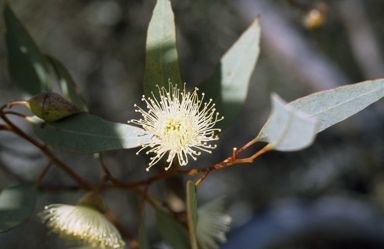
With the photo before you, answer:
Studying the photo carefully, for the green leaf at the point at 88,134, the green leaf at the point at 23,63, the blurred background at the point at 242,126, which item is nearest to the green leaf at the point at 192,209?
the green leaf at the point at 88,134

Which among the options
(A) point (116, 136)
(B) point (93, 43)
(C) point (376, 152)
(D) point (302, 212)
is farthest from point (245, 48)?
(C) point (376, 152)

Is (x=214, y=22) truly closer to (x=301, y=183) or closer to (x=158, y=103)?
(x=301, y=183)

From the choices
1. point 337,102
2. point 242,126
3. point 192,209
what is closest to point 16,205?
point 192,209

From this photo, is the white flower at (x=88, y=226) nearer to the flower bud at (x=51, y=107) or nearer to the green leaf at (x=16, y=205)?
the green leaf at (x=16, y=205)

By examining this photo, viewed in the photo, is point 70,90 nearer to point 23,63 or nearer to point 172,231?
point 23,63

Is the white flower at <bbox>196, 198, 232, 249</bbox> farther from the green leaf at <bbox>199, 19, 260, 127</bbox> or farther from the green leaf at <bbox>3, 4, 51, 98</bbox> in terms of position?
the green leaf at <bbox>3, 4, 51, 98</bbox>

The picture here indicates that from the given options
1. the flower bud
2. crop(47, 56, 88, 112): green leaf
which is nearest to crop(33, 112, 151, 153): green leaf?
the flower bud
